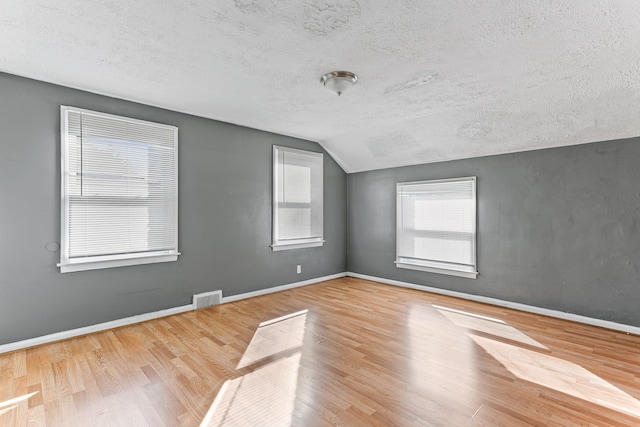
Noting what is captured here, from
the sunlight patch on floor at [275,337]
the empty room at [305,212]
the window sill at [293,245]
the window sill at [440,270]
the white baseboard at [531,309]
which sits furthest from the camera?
the window sill at [293,245]

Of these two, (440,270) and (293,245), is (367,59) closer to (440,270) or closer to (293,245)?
(293,245)

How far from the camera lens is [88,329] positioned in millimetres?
3186

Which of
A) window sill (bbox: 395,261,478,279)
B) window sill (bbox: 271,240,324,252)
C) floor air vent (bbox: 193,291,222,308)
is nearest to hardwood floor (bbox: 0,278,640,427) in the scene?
floor air vent (bbox: 193,291,222,308)

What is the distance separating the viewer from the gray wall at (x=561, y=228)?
3303 mm

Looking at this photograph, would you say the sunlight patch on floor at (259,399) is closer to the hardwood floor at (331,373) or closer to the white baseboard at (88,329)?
the hardwood floor at (331,373)

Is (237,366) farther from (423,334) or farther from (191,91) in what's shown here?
(191,91)

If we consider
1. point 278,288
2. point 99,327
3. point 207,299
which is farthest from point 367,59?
point 99,327

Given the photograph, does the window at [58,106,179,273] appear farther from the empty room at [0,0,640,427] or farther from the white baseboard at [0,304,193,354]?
the white baseboard at [0,304,193,354]

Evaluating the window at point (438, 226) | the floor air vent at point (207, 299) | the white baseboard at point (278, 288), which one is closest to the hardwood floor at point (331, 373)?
the floor air vent at point (207, 299)

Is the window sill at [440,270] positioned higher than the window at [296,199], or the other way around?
the window at [296,199]

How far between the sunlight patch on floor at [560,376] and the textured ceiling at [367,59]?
2.42 meters

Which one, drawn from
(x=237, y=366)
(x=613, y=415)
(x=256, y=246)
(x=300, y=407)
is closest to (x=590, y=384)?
(x=613, y=415)

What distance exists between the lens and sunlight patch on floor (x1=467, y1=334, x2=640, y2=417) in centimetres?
204

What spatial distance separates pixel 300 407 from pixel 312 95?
2.83m
